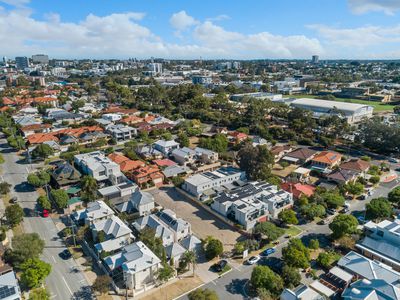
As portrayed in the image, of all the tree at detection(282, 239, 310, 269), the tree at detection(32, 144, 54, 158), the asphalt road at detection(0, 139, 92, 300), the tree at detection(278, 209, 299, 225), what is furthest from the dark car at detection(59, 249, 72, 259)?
the tree at detection(32, 144, 54, 158)

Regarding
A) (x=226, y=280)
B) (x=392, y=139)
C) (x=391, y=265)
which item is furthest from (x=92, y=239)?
(x=392, y=139)

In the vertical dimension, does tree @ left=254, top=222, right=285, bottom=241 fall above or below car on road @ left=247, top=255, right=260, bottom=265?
above

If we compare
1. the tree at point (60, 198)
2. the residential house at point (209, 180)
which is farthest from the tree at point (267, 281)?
the tree at point (60, 198)

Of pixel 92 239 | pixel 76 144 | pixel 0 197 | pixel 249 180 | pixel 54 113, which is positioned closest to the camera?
pixel 92 239

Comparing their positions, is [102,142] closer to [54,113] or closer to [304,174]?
[54,113]

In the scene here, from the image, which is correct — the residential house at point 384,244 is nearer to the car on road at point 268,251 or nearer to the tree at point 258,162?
the car on road at point 268,251

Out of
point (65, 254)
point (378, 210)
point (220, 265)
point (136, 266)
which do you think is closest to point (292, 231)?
point (378, 210)

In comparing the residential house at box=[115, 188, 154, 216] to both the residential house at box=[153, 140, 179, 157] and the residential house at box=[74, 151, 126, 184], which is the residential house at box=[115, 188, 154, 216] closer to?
the residential house at box=[74, 151, 126, 184]
